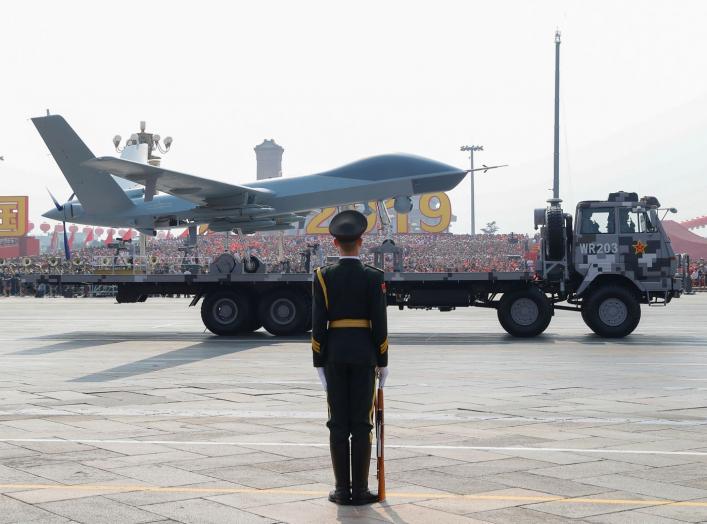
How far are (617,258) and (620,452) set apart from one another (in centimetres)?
1501

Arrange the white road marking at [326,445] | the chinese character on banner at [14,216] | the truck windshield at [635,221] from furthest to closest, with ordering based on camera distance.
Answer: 1. the chinese character on banner at [14,216]
2. the truck windshield at [635,221]
3. the white road marking at [326,445]

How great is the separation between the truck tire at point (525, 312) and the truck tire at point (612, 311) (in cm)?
99

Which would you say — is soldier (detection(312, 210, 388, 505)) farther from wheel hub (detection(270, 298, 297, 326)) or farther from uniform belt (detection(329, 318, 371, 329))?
wheel hub (detection(270, 298, 297, 326))

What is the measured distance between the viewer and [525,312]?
79.8ft

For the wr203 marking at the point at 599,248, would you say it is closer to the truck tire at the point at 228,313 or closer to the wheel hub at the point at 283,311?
the wheel hub at the point at 283,311

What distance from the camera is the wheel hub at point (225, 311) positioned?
25625 millimetres

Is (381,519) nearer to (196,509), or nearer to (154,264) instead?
(196,509)

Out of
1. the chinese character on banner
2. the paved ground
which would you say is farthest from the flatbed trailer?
the chinese character on banner

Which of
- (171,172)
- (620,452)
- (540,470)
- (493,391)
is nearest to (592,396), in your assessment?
(493,391)

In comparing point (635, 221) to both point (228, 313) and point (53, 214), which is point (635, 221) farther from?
point (53, 214)

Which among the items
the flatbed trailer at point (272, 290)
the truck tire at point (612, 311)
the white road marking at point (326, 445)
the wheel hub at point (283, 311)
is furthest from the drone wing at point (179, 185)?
the white road marking at point (326, 445)

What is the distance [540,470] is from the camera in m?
8.66

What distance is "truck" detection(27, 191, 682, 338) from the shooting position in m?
23.9

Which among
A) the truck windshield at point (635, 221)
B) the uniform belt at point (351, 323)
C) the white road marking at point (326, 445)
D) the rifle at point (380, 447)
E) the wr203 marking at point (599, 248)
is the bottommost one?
the white road marking at point (326, 445)
